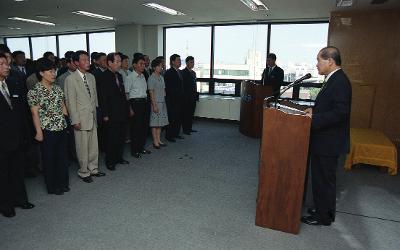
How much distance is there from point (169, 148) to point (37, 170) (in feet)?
6.94

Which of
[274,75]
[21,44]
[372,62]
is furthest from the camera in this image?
[21,44]

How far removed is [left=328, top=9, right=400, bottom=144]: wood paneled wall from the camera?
18.9ft

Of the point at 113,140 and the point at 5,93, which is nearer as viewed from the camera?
the point at 5,93

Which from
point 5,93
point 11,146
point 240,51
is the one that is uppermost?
point 240,51

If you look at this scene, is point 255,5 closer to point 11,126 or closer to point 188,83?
point 188,83

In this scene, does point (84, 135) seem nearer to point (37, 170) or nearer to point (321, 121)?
point (37, 170)

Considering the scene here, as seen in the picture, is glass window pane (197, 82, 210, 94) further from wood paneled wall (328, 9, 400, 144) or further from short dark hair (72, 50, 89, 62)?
short dark hair (72, 50, 89, 62)

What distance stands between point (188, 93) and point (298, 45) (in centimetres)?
322

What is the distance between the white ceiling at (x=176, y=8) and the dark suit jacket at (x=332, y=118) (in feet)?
11.2

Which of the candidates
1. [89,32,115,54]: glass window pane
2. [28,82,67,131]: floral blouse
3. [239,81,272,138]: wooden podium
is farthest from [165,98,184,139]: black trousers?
[89,32,115,54]: glass window pane

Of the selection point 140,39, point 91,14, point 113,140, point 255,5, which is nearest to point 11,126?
point 113,140

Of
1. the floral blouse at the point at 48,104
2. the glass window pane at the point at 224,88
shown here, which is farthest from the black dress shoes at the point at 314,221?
the glass window pane at the point at 224,88

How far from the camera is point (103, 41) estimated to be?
9.93 metres

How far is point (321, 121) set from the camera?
2.44 meters
